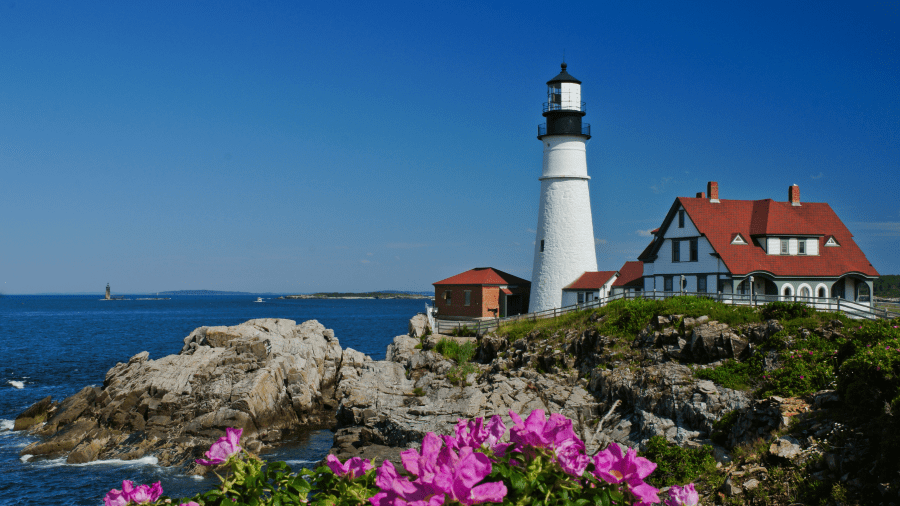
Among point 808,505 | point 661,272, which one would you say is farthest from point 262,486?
point 661,272

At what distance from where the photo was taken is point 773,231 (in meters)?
32.3

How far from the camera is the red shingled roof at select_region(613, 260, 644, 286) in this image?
38125 millimetres

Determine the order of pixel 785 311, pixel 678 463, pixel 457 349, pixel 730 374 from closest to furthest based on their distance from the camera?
pixel 678 463, pixel 730 374, pixel 785 311, pixel 457 349

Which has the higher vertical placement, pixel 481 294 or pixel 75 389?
pixel 481 294

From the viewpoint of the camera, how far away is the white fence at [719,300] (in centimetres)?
2364

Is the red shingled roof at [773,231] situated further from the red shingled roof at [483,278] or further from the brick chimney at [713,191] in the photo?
the red shingled roof at [483,278]

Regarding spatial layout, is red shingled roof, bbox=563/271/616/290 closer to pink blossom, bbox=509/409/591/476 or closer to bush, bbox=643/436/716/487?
bush, bbox=643/436/716/487

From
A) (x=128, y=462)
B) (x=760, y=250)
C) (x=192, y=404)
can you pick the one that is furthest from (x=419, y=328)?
(x=760, y=250)

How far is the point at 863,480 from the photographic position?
10000mm

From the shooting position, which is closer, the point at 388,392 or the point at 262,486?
the point at 262,486

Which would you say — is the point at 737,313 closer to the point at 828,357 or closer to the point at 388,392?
the point at 828,357

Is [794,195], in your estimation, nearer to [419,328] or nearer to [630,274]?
[630,274]

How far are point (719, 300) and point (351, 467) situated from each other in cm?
2814

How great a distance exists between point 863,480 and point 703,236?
78.8 feet
